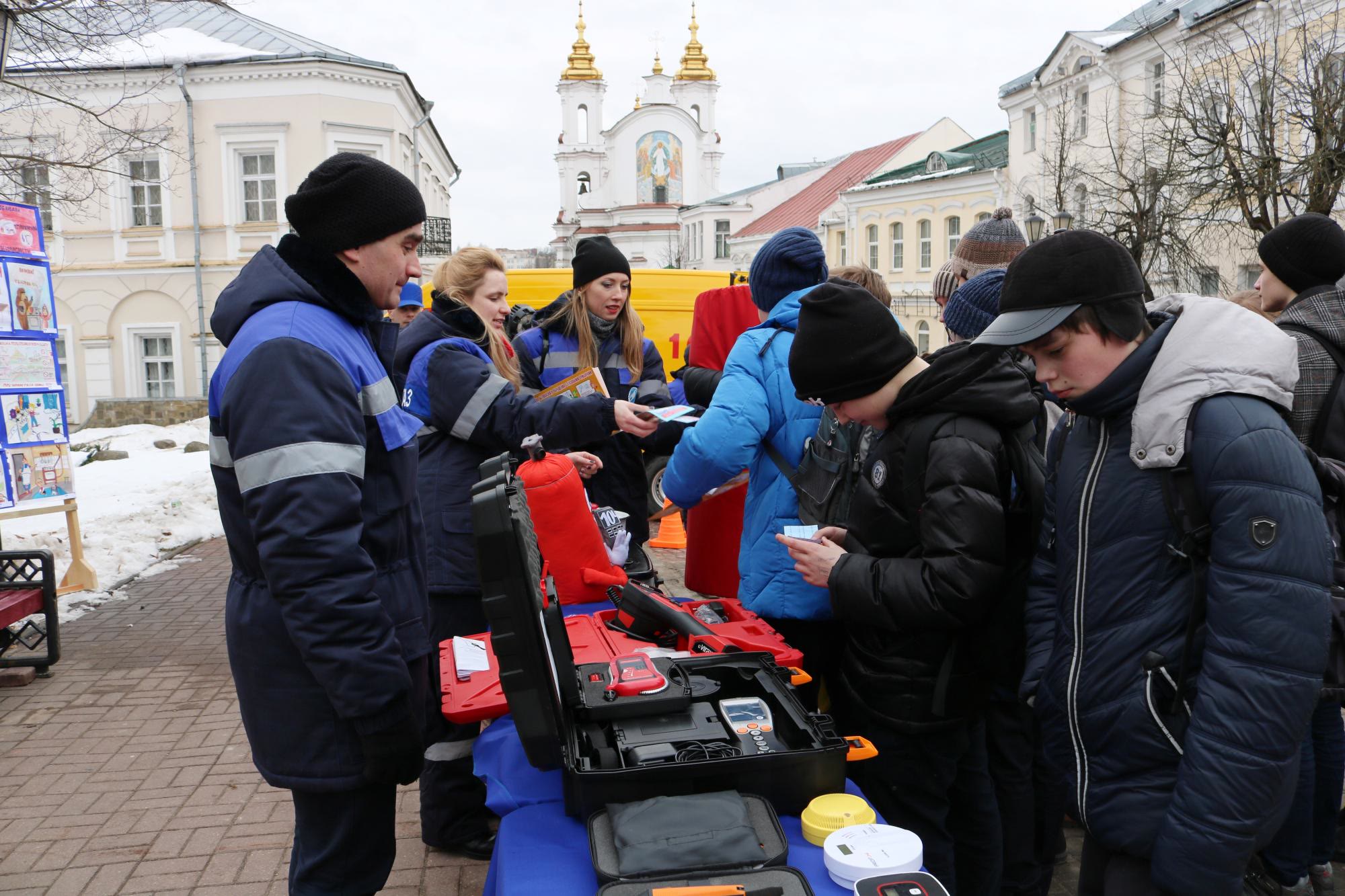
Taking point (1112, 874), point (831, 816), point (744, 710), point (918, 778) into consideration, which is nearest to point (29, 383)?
point (744, 710)

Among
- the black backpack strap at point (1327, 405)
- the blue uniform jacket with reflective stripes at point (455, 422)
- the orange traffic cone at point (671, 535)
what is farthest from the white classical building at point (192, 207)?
the black backpack strap at point (1327, 405)

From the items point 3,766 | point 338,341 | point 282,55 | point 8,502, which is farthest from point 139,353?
point 338,341

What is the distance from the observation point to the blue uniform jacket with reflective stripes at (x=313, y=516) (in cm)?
196

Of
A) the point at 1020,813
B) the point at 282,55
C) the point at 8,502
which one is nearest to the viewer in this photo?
the point at 1020,813

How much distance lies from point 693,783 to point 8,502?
6.57 meters

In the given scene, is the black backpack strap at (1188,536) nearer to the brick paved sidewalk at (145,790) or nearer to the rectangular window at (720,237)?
the brick paved sidewalk at (145,790)

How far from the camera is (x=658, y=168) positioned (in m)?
75.4

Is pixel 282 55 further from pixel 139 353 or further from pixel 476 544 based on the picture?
pixel 476 544

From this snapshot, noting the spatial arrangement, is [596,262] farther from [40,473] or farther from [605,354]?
[40,473]

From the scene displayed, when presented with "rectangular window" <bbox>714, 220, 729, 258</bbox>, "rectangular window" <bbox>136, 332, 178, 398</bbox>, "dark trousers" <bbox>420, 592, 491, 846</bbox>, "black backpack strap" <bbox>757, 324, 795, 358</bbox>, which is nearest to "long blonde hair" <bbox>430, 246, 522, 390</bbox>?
"dark trousers" <bbox>420, 592, 491, 846</bbox>

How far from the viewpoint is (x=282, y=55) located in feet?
76.3

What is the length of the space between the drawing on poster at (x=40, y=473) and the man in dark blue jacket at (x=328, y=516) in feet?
18.4

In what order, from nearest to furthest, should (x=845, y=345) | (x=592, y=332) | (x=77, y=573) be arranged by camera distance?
1. (x=845, y=345)
2. (x=592, y=332)
3. (x=77, y=573)

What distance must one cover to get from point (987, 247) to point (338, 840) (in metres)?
3.68
